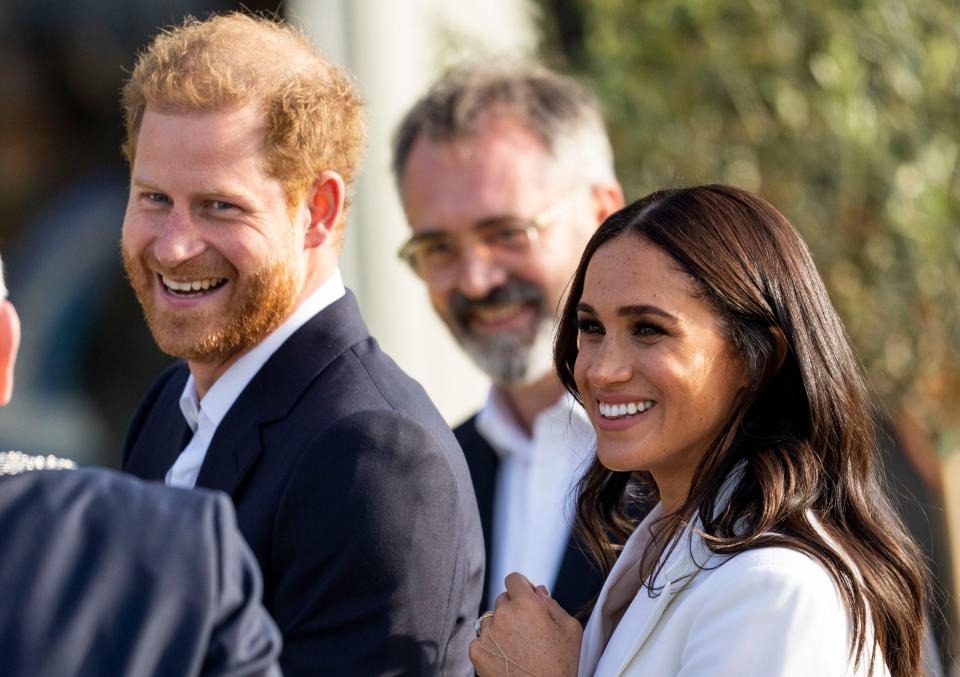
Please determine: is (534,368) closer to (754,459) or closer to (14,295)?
(754,459)

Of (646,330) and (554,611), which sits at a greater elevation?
(646,330)

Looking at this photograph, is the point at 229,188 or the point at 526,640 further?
the point at 229,188

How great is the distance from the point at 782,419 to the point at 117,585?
43.6 inches

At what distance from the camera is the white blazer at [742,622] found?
1835mm

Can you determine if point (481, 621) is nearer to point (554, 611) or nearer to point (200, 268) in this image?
point (554, 611)

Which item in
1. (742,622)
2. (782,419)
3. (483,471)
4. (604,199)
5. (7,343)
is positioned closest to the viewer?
(7,343)

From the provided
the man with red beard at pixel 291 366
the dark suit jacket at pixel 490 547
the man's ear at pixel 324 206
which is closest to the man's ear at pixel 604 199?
the dark suit jacket at pixel 490 547

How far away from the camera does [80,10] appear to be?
5957 millimetres

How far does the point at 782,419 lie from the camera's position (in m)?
2.13

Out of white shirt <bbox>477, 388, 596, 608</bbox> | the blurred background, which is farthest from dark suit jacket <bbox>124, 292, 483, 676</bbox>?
the blurred background

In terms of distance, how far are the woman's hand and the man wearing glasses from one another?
992mm

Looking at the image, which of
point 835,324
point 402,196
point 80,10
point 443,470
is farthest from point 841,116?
point 80,10

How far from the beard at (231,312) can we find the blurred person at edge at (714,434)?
538 mm

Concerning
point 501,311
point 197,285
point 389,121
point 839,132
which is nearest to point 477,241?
point 501,311
